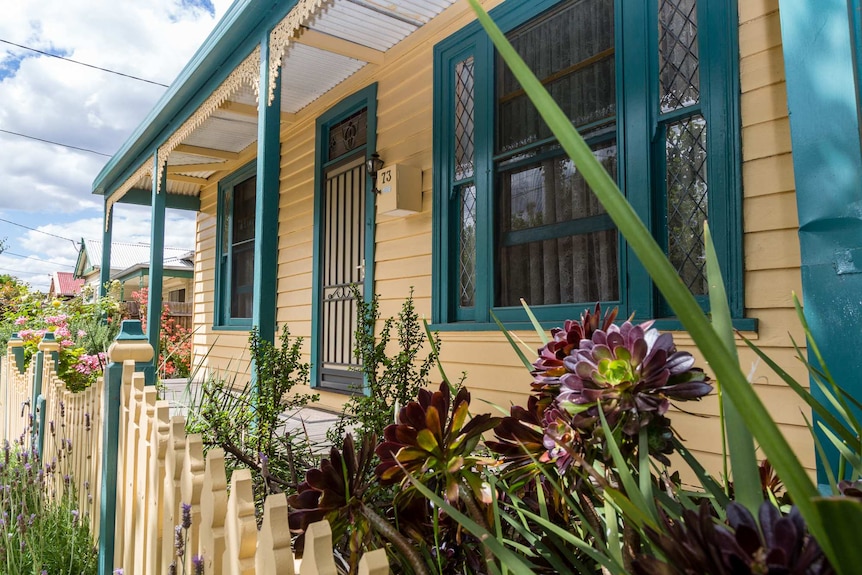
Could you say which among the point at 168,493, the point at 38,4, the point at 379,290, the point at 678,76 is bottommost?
the point at 168,493

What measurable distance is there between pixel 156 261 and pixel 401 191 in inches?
166

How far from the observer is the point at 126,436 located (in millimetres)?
2051

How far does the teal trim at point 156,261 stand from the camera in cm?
651

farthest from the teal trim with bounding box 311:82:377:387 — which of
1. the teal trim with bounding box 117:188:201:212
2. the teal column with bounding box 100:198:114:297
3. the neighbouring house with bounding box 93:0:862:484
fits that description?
the teal column with bounding box 100:198:114:297

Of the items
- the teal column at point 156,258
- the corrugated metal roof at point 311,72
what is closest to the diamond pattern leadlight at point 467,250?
the corrugated metal roof at point 311,72

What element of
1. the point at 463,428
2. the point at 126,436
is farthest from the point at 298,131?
the point at 463,428

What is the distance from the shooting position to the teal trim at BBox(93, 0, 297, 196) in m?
3.82

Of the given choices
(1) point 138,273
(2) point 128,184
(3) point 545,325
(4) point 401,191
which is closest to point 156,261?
(2) point 128,184

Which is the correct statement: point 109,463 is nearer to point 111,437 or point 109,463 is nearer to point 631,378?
point 111,437

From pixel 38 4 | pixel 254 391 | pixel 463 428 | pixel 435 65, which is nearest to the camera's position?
pixel 463 428

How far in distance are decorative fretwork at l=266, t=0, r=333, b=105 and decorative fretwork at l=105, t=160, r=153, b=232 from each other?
155 inches

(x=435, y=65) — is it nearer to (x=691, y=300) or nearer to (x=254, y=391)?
(x=254, y=391)

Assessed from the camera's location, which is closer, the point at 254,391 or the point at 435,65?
the point at 254,391

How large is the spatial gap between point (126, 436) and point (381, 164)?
3.19 m
